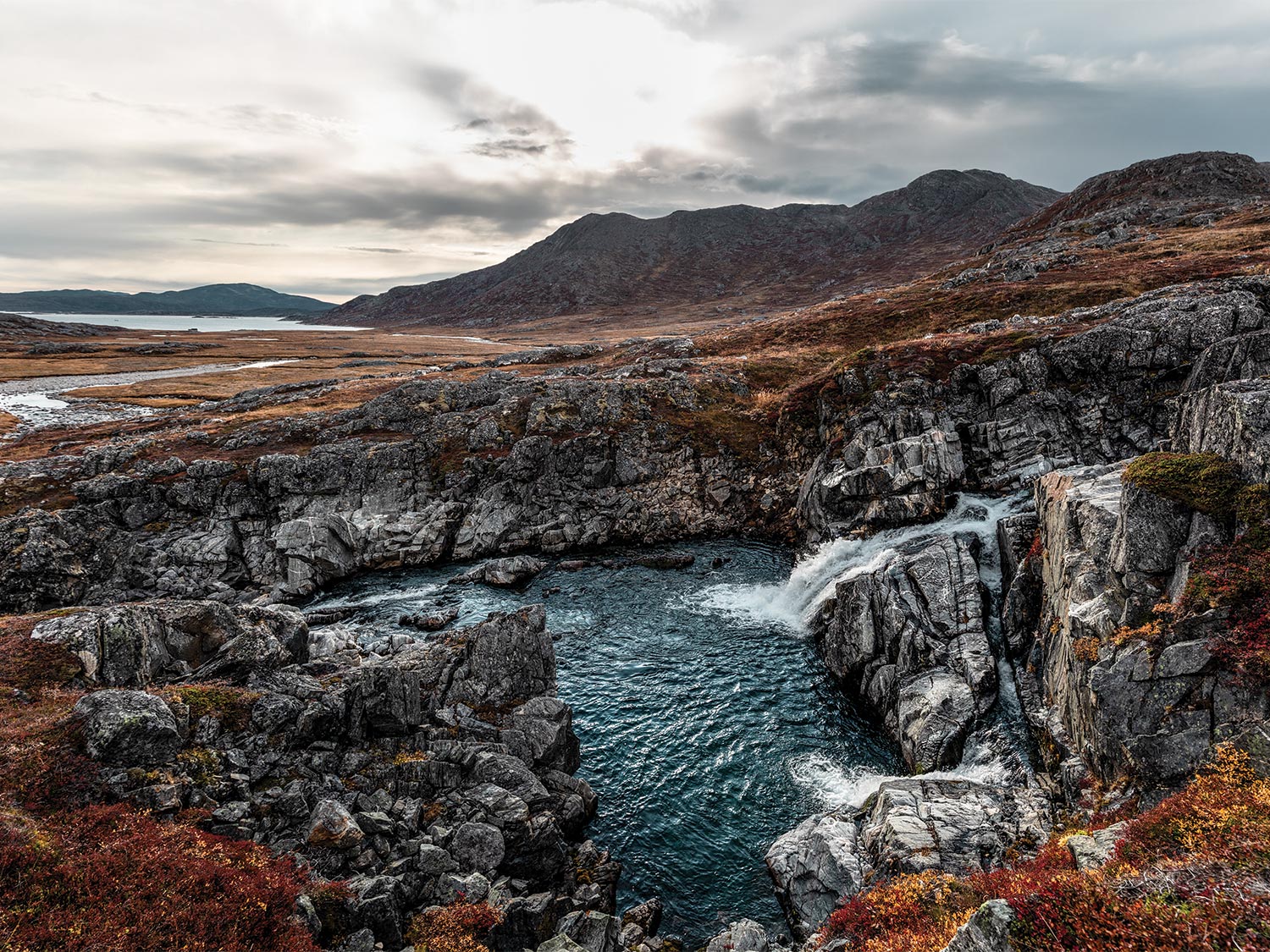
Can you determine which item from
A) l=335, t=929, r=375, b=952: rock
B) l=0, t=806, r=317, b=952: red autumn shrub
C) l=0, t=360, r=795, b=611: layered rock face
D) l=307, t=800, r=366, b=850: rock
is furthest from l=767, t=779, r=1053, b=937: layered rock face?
l=0, t=360, r=795, b=611: layered rock face

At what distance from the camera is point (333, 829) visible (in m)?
21.2

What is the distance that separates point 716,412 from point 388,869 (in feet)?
202

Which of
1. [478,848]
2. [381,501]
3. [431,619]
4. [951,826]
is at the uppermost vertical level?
[381,501]

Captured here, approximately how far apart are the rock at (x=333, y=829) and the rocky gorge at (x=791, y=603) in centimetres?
11

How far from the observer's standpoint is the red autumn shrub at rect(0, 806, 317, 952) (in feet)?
46.5

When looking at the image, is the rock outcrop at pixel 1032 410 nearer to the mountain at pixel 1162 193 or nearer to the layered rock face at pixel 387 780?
the layered rock face at pixel 387 780

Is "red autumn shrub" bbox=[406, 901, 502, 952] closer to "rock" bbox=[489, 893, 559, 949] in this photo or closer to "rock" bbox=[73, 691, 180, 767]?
"rock" bbox=[489, 893, 559, 949]

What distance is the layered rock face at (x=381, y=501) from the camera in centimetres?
5062

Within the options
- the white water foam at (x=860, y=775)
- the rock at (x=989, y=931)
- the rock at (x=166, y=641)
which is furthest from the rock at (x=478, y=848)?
the rock at (x=989, y=931)

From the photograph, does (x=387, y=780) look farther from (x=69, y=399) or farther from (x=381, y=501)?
(x=69, y=399)

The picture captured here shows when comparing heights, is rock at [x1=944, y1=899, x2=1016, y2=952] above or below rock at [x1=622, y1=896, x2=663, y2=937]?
above

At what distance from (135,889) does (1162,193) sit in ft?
729

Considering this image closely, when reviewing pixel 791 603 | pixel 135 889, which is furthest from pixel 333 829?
pixel 791 603

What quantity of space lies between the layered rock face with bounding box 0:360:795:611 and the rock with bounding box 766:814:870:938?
37955 millimetres
